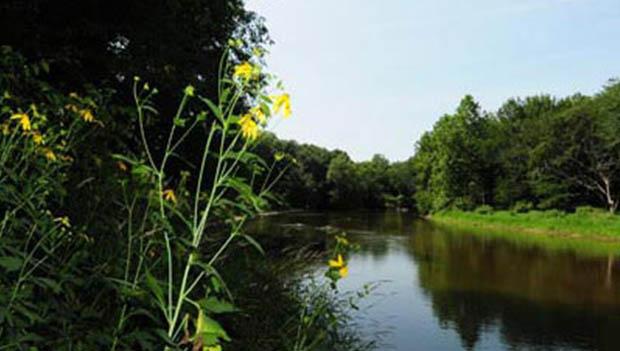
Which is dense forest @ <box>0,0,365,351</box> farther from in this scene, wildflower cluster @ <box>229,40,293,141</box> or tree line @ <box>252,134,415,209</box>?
tree line @ <box>252,134,415,209</box>

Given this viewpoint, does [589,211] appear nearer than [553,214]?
Yes

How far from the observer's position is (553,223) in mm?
32219

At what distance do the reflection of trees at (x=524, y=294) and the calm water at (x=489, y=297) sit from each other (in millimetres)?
18

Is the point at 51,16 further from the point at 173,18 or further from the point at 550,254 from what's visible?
the point at 550,254

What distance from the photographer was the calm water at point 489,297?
934 cm

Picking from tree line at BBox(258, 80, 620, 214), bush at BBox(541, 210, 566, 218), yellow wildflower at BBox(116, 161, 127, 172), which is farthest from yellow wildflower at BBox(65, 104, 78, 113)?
bush at BBox(541, 210, 566, 218)

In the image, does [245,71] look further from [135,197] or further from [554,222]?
[554,222]

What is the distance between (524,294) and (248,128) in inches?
519

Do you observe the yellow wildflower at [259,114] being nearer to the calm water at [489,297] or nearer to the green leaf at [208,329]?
the green leaf at [208,329]

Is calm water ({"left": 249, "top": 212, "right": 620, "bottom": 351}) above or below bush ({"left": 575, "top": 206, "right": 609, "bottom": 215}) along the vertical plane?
below

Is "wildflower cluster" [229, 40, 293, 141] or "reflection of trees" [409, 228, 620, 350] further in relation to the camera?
"reflection of trees" [409, 228, 620, 350]

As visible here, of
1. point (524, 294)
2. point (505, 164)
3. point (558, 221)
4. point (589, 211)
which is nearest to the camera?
point (524, 294)

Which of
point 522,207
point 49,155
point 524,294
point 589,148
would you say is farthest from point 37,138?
point 522,207

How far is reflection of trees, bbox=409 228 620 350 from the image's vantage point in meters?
9.78
